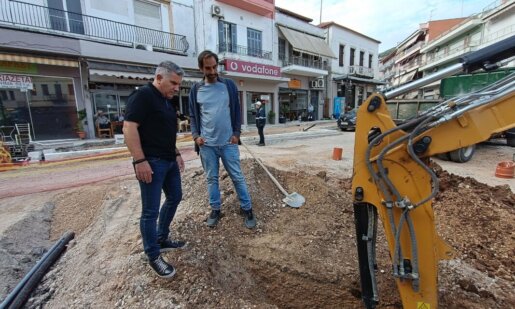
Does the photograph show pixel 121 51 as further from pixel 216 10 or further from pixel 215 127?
pixel 215 127

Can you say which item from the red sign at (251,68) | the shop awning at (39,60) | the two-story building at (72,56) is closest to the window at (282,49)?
the red sign at (251,68)

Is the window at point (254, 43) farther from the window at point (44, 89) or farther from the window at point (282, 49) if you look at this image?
the window at point (44, 89)

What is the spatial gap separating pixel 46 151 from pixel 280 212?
29.2ft

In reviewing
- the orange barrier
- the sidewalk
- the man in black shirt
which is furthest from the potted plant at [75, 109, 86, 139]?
the orange barrier

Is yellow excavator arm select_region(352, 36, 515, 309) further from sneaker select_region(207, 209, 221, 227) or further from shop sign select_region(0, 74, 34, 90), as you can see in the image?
shop sign select_region(0, 74, 34, 90)

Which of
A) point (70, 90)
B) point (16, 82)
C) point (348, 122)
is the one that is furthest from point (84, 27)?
point (348, 122)

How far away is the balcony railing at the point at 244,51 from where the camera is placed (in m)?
15.4

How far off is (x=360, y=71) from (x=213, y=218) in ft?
87.1

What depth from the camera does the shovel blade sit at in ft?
11.5

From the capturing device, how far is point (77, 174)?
242 inches

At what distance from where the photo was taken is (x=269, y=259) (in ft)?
8.35

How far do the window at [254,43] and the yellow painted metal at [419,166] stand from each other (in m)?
16.6

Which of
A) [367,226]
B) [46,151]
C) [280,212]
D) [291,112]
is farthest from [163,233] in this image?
[291,112]

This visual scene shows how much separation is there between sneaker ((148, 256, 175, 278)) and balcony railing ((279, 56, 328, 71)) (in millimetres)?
18696
